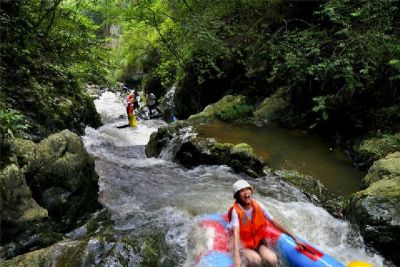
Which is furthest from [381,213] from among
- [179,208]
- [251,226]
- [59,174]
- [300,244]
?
[59,174]

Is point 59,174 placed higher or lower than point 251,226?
higher

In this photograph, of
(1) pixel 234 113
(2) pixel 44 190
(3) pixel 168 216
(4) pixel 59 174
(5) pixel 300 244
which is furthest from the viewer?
(1) pixel 234 113

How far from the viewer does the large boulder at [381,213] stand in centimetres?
501

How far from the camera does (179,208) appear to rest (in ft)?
21.0

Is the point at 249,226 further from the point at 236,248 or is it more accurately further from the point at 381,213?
the point at 381,213

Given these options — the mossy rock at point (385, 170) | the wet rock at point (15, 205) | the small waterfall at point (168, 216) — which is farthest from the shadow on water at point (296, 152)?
the wet rock at point (15, 205)

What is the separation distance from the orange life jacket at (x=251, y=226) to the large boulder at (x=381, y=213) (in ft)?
5.12

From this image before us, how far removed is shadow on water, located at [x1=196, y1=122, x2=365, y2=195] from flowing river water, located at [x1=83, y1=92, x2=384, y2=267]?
770 mm

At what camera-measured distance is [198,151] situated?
29.1ft

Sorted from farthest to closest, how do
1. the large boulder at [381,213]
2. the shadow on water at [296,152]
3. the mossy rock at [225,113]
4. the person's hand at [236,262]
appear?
the mossy rock at [225,113]
the shadow on water at [296,152]
the large boulder at [381,213]
the person's hand at [236,262]

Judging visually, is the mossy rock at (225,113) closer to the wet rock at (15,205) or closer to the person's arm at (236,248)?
the wet rock at (15,205)

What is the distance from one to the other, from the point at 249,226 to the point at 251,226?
30 millimetres

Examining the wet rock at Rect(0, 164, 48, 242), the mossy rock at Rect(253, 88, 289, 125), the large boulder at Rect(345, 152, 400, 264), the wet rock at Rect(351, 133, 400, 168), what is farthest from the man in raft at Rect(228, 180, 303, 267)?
the mossy rock at Rect(253, 88, 289, 125)

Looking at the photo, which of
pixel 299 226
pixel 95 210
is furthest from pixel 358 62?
pixel 95 210
